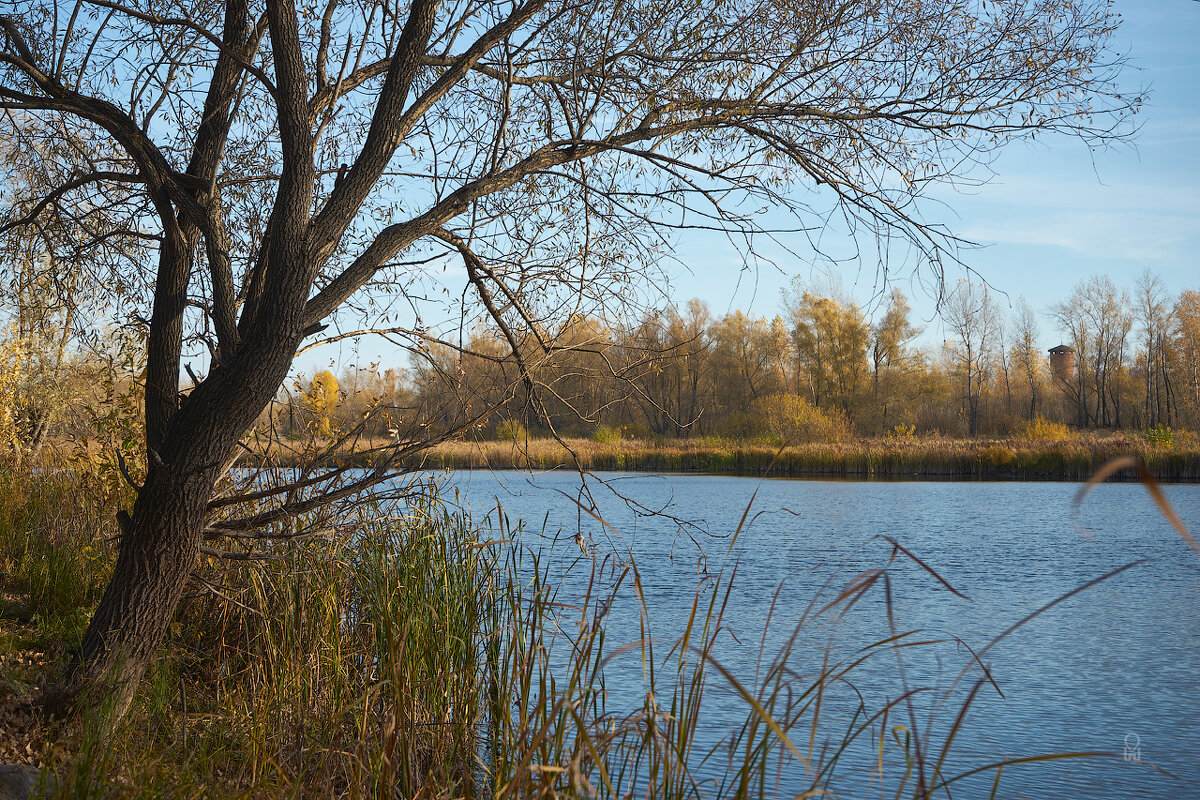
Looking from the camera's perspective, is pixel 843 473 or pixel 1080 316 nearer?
pixel 843 473

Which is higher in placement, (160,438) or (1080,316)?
(1080,316)

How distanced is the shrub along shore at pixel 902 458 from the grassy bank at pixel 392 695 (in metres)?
16.1

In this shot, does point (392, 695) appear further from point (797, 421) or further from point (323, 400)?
point (797, 421)

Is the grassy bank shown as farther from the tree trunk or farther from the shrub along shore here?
the shrub along shore

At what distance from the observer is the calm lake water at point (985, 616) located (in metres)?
5.05

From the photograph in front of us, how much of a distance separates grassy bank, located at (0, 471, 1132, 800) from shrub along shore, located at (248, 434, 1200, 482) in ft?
52.7

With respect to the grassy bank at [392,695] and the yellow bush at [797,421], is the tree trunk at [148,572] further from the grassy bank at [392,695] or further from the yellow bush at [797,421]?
the yellow bush at [797,421]

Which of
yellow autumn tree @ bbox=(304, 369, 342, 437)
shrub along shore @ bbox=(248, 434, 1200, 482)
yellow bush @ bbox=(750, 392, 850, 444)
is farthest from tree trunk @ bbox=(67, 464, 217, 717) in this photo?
yellow bush @ bbox=(750, 392, 850, 444)

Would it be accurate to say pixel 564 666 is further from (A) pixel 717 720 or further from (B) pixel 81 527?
(B) pixel 81 527

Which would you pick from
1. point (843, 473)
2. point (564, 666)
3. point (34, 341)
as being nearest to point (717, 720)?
point (564, 666)

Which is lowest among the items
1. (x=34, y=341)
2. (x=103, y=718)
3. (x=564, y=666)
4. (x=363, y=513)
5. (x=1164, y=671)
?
(x=1164, y=671)

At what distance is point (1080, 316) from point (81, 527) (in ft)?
158

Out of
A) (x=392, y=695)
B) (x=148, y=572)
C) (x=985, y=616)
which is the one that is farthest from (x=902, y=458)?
(x=148, y=572)

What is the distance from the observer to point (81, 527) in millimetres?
6547
